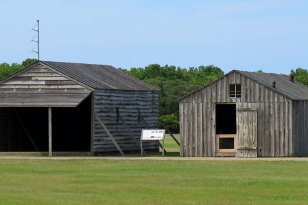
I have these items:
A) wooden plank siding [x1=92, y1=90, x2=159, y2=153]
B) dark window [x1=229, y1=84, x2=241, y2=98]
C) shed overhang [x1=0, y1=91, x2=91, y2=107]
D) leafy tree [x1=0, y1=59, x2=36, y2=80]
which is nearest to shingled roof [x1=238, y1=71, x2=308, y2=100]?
dark window [x1=229, y1=84, x2=241, y2=98]

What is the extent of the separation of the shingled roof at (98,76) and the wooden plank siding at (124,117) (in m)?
0.38

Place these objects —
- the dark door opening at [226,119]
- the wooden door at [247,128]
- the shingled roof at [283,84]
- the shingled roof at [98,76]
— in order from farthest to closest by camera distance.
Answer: the dark door opening at [226,119], the shingled roof at [98,76], the shingled roof at [283,84], the wooden door at [247,128]

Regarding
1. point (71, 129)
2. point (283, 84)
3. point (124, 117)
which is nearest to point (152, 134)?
point (124, 117)

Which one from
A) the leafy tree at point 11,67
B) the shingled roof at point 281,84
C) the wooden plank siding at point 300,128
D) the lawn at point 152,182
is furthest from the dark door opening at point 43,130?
the leafy tree at point 11,67

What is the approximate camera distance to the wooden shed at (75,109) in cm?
5141

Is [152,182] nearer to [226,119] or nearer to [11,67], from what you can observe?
[226,119]

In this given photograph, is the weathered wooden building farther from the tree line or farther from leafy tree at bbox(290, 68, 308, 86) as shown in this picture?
leafy tree at bbox(290, 68, 308, 86)

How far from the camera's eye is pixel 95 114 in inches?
2015

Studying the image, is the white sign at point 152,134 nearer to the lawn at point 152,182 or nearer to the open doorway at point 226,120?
the open doorway at point 226,120

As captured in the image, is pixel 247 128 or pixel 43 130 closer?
pixel 247 128

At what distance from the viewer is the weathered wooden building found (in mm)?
48562

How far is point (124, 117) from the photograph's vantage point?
5453 centimetres

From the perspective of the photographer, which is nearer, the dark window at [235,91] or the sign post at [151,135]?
the dark window at [235,91]

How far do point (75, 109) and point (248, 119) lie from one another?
39.0 feet
